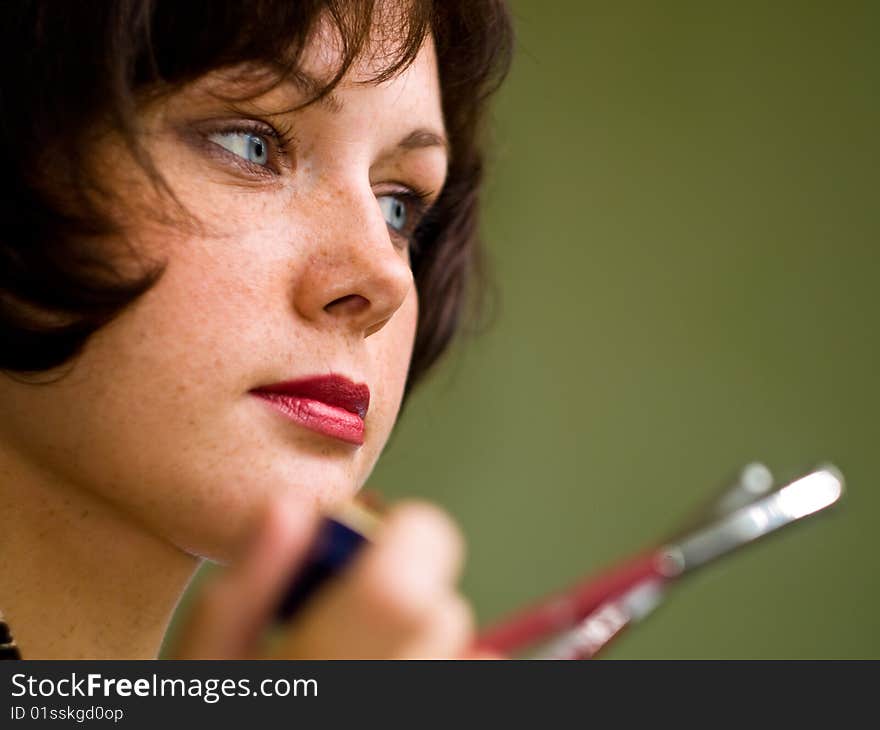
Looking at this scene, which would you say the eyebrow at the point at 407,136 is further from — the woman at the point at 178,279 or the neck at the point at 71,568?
the neck at the point at 71,568

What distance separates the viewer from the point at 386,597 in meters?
0.24

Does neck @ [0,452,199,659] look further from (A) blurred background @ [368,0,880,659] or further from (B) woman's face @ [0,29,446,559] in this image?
(A) blurred background @ [368,0,880,659]

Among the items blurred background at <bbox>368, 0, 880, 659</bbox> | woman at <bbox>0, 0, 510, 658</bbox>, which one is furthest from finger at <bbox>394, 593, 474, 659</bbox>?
blurred background at <bbox>368, 0, 880, 659</bbox>

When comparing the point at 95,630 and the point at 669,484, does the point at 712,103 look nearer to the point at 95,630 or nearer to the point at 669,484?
the point at 669,484

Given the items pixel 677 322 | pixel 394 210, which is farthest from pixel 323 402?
pixel 677 322

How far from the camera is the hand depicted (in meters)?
0.24

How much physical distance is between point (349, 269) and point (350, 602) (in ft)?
0.66

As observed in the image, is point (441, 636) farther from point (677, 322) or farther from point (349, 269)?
point (677, 322)

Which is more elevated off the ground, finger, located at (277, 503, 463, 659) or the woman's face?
the woman's face

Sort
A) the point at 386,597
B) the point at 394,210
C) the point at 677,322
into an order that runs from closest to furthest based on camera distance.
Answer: the point at 386,597 < the point at 394,210 < the point at 677,322

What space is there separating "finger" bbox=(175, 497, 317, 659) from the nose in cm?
17
